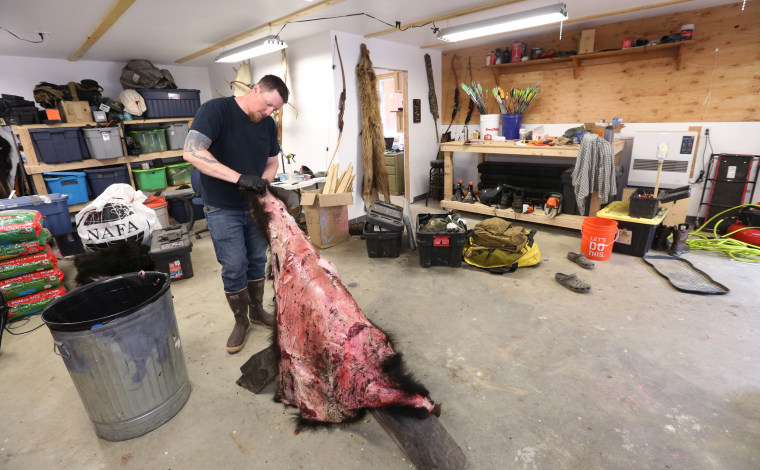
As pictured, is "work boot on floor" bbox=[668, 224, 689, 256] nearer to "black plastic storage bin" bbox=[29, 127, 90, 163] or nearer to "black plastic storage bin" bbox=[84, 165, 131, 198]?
"black plastic storage bin" bbox=[84, 165, 131, 198]

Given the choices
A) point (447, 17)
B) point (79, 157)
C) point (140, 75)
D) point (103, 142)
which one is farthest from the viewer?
point (140, 75)

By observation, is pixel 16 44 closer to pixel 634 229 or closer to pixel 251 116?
pixel 251 116

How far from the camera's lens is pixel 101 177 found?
15.6ft

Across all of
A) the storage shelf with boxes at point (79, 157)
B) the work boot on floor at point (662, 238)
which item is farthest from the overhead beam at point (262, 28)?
the work boot on floor at point (662, 238)

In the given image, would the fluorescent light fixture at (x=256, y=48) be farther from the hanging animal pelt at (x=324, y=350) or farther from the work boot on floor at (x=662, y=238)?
the work boot on floor at (x=662, y=238)

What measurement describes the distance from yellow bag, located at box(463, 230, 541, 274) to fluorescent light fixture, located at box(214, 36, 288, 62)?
9.72 feet

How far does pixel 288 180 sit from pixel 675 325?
12.2 ft

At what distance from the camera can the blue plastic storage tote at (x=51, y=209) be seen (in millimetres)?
3307

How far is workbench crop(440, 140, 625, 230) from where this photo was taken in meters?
3.91

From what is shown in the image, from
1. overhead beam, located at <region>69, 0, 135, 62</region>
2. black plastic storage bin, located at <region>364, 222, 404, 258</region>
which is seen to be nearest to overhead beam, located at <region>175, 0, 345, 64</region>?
overhead beam, located at <region>69, 0, 135, 62</region>

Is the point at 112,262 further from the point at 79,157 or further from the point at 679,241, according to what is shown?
the point at 679,241

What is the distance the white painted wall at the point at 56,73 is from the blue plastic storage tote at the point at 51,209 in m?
2.25

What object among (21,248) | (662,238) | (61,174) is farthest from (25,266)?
(662,238)

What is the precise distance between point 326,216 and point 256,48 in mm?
2046
